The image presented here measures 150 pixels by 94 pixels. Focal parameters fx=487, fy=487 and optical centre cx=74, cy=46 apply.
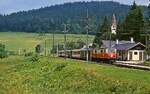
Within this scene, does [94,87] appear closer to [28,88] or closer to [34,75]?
[28,88]

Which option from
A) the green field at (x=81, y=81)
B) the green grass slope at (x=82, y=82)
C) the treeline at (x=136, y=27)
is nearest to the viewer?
the green grass slope at (x=82, y=82)

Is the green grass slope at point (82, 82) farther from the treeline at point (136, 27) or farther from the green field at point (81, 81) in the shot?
the treeline at point (136, 27)

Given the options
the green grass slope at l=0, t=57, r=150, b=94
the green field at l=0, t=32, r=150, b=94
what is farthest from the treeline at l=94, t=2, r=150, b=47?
the green grass slope at l=0, t=57, r=150, b=94

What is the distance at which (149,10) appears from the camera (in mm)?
101188

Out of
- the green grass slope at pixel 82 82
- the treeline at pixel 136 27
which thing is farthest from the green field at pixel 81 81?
the treeline at pixel 136 27

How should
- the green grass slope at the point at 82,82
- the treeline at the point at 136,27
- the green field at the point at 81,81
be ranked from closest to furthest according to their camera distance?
the green grass slope at the point at 82,82 → the green field at the point at 81,81 → the treeline at the point at 136,27

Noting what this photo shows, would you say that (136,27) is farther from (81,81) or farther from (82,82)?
(82,82)

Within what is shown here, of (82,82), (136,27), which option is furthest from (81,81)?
(136,27)

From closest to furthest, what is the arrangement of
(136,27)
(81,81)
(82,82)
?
(82,82) → (81,81) → (136,27)

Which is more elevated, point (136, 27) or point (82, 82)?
point (136, 27)

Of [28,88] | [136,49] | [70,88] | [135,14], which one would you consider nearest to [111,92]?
[70,88]

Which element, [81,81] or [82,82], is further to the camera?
[81,81]

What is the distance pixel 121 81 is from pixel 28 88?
14303 mm

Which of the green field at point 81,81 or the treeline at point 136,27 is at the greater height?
the treeline at point 136,27
